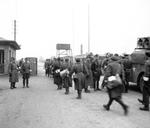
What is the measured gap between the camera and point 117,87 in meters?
7.20

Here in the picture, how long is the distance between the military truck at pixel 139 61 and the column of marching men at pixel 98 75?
254 millimetres

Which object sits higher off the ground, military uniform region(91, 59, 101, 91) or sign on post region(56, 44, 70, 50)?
sign on post region(56, 44, 70, 50)

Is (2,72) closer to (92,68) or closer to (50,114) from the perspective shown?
(92,68)

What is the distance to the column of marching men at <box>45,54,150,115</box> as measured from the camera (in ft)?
23.6

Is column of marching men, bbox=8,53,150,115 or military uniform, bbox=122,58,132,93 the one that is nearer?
column of marching men, bbox=8,53,150,115

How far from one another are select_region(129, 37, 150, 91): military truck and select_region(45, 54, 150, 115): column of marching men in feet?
0.83

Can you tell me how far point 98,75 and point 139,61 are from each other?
87.9 inches

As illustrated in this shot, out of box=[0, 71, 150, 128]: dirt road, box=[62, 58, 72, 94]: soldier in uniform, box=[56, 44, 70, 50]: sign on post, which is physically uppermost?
box=[56, 44, 70, 50]: sign on post

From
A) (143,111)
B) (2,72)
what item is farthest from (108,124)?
(2,72)

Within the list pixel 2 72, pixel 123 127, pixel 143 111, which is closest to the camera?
pixel 123 127

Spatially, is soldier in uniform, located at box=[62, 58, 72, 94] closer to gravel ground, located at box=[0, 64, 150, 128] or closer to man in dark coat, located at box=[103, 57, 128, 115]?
gravel ground, located at box=[0, 64, 150, 128]

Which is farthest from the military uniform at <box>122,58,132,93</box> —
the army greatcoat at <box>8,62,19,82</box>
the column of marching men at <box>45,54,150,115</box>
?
the army greatcoat at <box>8,62,19,82</box>

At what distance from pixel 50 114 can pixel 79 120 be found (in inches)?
44.6

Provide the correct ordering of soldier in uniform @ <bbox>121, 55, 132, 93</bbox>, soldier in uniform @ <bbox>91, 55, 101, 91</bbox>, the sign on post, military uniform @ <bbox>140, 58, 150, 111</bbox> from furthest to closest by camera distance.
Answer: the sign on post < soldier in uniform @ <bbox>91, 55, 101, 91</bbox> < soldier in uniform @ <bbox>121, 55, 132, 93</bbox> < military uniform @ <bbox>140, 58, 150, 111</bbox>
